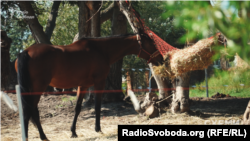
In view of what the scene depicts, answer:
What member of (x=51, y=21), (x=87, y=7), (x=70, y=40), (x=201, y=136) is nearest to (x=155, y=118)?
(x=201, y=136)

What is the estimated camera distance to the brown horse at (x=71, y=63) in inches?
144

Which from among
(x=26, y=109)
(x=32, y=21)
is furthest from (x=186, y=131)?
(x=32, y=21)

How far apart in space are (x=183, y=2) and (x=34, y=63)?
9.80ft

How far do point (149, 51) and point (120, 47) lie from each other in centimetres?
58

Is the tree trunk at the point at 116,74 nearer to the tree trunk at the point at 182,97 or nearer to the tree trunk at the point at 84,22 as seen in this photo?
the tree trunk at the point at 84,22

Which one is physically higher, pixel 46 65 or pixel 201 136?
pixel 46 65

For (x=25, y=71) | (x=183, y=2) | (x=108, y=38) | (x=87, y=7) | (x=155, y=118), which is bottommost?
(x=155, y=118)

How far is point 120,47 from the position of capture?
4.74 m

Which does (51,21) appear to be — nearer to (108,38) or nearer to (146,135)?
(108,38)

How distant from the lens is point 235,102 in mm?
6555

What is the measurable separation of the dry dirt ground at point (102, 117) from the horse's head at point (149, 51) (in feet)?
4.00

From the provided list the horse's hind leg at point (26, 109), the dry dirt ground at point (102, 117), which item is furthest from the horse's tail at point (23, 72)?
the dry dirt ground at point (102, 117)

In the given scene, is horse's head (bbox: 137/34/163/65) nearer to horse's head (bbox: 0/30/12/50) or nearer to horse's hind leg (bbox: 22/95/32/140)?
horse's hind leg (bbox: 22/95/32/140)

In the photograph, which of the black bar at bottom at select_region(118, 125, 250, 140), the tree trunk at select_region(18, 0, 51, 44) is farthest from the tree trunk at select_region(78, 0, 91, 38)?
the black bar at bottom at select_region(118, 125, 250, 140)
